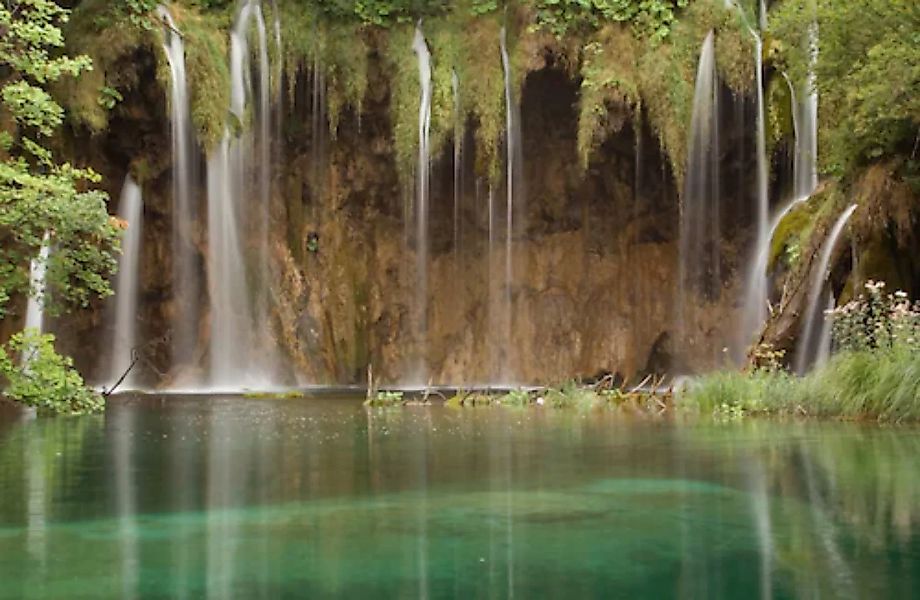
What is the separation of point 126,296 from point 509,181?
8415 millimetres

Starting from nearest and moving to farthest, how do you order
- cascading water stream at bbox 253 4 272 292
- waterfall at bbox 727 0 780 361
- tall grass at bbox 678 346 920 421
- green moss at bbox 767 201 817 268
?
tall grass at bbox 678 346 920 421, green moss at bbox 767 201 817 268, waterfall at bbox 727 0 780 361, cascading water stream at bbox 253 4 272 292

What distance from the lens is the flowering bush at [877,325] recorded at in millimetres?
11375

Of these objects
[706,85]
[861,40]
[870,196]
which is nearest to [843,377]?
[870,196]

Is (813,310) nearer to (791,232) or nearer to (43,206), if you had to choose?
(791,232)

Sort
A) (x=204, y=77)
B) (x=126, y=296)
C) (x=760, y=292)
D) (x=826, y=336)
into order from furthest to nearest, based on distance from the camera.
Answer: (x=126, y=296) < (x=204, y=77) < (x=760, y=292) < (x=826, y=336)

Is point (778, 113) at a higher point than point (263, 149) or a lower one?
higher

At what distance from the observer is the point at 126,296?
2258cm

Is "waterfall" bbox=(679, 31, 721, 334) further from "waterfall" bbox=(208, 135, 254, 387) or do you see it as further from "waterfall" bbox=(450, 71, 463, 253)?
"waterfall" bbox=(208, 135, 254, 387)

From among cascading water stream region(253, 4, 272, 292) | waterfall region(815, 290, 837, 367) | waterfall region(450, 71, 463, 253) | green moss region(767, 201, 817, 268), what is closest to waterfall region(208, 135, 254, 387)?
cascading water stream region(253, 4, 272, 292)

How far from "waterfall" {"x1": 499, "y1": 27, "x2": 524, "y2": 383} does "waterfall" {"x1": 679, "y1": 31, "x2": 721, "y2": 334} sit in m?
3.76

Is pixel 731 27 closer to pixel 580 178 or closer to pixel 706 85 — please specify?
pixel 706 85

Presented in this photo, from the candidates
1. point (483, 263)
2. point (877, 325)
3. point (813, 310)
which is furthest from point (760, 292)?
point (483, 263)

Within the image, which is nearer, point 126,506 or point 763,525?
point 763,525

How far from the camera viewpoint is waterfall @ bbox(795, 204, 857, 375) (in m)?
15.2
